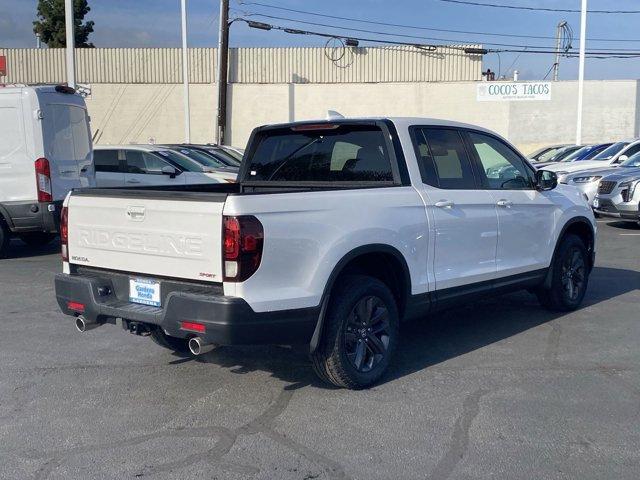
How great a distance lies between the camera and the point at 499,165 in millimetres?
7047

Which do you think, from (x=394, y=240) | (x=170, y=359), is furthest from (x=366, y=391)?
(x=170, y=359)

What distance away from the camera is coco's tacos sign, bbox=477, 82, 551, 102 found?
113 ft

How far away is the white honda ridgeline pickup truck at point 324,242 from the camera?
187 inches

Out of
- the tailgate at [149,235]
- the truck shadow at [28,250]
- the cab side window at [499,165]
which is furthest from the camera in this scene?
the truck shadow at [28,250]

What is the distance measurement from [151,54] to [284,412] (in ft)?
109

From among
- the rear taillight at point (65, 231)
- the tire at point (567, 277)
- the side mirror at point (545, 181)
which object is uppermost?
the side mirror at point (545, 181)

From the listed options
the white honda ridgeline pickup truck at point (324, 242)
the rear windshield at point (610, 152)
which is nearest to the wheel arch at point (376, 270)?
the white honda ridgeline pickup truck at point (324, 242)

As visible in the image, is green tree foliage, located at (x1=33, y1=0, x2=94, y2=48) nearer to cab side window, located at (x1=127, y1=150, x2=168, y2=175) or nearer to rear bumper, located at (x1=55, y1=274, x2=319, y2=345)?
cab side window, located at (x1=127, y1=150, x2=168, y2=175)

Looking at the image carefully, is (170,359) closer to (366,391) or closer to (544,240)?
(366,391)

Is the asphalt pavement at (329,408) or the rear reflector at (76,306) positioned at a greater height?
the rear reflector at (76,306)

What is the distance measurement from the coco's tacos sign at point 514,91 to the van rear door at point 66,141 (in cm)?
2534

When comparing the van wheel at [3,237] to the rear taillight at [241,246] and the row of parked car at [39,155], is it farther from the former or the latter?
the rear taillight at [241,246]

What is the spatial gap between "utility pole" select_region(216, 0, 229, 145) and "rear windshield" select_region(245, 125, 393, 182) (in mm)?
25741

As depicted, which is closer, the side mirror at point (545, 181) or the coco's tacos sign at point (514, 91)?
the side mirror at point (545, 181)
